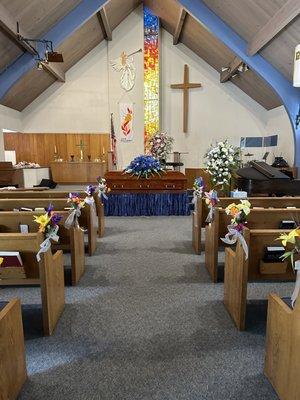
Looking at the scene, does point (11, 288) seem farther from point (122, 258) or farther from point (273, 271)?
point (273, 271)

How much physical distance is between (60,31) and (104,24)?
2.43 meters

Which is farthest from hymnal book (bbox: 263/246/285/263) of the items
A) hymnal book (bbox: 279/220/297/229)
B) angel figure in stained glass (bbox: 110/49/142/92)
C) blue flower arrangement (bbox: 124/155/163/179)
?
A: angel figure in stained glass (bbox: 110/49/142/92)

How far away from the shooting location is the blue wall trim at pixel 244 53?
584 centimetres

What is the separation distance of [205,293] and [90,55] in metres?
8.44

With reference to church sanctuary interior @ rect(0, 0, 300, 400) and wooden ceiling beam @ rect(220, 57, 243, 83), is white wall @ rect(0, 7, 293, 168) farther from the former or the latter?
wooden ceiling beam @ rect(220, 57, 243, 83)

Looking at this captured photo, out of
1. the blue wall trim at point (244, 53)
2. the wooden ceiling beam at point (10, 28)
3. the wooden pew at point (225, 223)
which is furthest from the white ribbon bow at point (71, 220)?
the blue wall trim at point (244, 53)

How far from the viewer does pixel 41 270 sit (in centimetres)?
196

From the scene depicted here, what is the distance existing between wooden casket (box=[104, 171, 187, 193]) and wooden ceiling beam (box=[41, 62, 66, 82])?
3.60 meters

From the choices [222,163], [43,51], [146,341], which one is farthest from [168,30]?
[146,341]

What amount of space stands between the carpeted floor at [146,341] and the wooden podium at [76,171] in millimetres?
5771

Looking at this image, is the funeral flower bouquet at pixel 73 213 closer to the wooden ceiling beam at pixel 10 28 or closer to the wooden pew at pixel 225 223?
the wooden pew at pixel 225 223

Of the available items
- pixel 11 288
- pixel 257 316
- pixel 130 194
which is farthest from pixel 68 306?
pixel 130 194

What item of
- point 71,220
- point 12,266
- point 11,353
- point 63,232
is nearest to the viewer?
point 11,353

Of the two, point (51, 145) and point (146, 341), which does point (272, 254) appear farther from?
point (51, 145)
